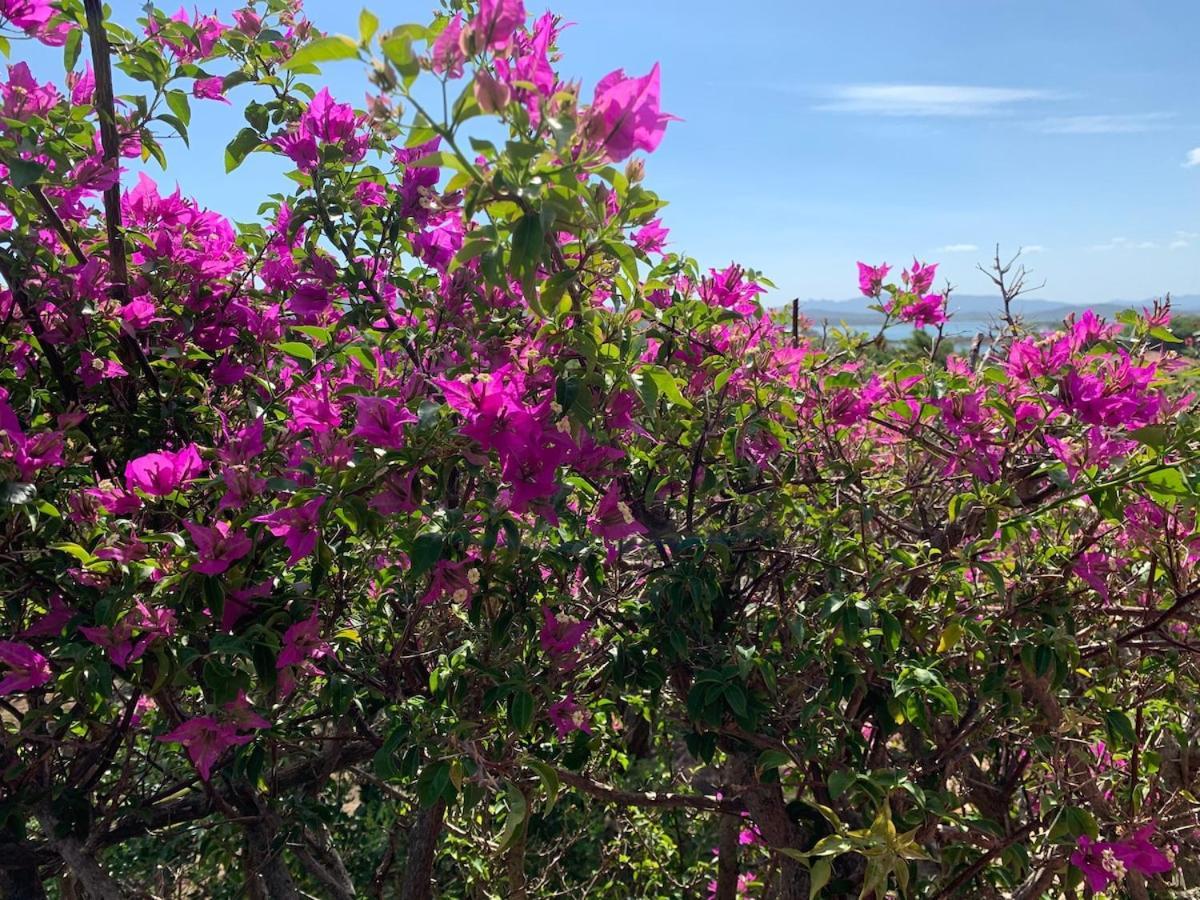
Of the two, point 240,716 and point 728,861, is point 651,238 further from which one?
point 728,861

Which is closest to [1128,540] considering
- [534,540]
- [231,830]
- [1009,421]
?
[1009,421]

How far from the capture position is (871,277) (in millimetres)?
1991

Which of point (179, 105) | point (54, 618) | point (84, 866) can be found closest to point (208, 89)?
point (179, 105)

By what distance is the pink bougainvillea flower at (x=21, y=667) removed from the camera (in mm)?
1259

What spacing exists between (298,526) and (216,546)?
0.40ft

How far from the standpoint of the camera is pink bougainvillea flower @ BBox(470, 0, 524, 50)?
77 cm

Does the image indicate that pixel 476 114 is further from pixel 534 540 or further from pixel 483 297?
pixel 534 540

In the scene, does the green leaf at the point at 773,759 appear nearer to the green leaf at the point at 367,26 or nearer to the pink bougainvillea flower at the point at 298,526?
the pink bougainvillea flower at the point at 298,526

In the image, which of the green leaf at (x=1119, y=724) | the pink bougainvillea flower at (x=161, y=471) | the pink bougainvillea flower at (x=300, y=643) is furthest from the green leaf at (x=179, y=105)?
the green leaf at (x=1119, y=724)

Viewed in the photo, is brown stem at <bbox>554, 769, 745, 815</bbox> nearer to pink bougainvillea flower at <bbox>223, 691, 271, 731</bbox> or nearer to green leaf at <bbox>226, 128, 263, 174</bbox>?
pink bougainvillea flower at <bbox>223, 691, 271, 731</bbox>

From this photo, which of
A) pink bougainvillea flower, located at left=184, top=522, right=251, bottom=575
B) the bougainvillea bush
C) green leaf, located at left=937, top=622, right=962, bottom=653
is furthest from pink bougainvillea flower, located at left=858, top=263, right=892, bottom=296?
pink bougainvillea flower, located at left=184, top=522, right=251, bottom=575

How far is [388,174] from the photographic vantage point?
1621 millimetres

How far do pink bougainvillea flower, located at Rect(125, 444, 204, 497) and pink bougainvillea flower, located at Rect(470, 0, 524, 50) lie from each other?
27.5 inches

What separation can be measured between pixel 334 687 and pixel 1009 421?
1.16 metres
